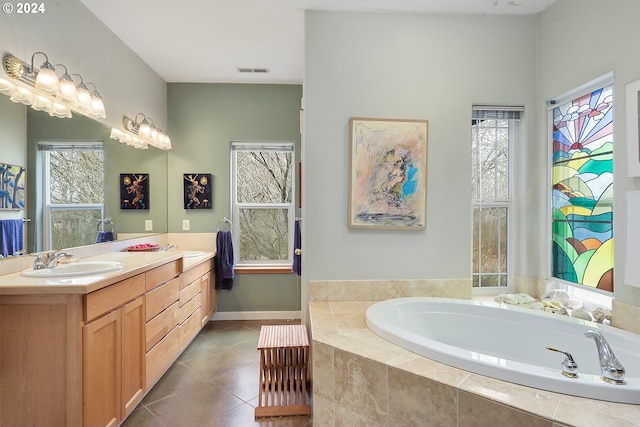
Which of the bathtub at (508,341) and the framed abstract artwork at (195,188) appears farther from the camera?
the framed abstract artwork at (195,188)

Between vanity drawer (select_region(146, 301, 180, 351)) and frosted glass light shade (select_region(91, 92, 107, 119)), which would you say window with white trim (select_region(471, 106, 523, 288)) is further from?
frosted glass light shade (select_region(91, 92, 107, 119))

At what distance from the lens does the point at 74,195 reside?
2203 mm

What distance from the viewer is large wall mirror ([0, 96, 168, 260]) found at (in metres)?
1.72

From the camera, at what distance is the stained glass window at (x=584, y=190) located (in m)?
1.83

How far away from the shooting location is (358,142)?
2160 mm

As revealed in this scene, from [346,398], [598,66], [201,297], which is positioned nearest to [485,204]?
[598,66]

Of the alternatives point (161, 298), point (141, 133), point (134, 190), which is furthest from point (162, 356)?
point (141, 133)

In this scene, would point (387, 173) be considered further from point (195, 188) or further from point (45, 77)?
point (195, 188)

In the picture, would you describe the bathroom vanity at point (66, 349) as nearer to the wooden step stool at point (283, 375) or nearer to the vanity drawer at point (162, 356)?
the vanity drawer at point (162, 356)

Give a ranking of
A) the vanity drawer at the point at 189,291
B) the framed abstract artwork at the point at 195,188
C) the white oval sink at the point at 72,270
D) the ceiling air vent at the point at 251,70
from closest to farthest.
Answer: the white oval sink at the point at 72,270
the vanity drawer at the point at 189,291
the ceiling air vent at the point at 251,70
the framed abstract artwork at the point at 195,188

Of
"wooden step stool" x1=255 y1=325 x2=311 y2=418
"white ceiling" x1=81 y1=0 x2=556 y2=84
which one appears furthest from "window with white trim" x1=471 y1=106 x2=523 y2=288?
"wooden step stool" x1=255 y1=325 x2=311 y2=418

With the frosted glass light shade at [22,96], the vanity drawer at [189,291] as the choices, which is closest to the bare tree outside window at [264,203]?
the vanity drawer at [189,291]

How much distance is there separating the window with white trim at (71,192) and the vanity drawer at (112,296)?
2.03 feet

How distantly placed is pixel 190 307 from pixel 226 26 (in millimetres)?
2310
